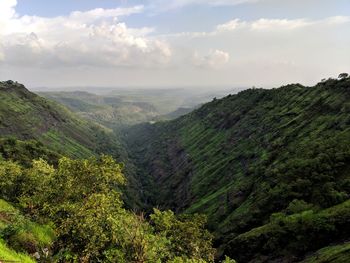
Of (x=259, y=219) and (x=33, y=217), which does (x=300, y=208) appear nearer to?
(x=259, y=219)

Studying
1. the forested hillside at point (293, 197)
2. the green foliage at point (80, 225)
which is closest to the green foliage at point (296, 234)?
the forested hillside at point (293, 197)

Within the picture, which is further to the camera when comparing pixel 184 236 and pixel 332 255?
pixel 184 236

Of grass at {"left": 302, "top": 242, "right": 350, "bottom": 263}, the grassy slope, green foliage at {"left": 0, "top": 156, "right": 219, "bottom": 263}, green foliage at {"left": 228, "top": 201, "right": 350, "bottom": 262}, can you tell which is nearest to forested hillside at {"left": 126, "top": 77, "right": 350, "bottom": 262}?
green foliage at {"left": 228, "top": 201, "right": 350, "bottom": 262}

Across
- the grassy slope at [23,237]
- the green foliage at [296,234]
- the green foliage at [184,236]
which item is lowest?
the green foliage at [296,234]

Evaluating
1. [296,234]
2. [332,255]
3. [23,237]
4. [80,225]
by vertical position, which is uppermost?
[80,225]

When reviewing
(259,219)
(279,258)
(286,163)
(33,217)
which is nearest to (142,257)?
(33,217)

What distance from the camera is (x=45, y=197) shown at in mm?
56188

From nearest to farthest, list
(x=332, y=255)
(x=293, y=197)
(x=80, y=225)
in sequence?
1. (x=80, y=225)
2. (x=332, y=255)
3. (x=293, y=197)

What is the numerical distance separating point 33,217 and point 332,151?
11012 cm

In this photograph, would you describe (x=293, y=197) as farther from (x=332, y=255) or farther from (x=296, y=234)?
(x=332, y=255)

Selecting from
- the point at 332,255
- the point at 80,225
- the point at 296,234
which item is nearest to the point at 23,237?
the point at 80,225

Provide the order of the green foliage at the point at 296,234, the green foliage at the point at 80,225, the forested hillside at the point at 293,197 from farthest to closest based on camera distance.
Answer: the forested hillside at the point at 293,197, the green foliage at the point at 296,234, the green foliage at the point at 80,225

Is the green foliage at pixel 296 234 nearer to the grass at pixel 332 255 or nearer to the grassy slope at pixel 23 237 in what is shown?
the grass at pixel 332 255

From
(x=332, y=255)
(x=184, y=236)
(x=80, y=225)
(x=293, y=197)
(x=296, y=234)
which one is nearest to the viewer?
(x=80, y=225)
